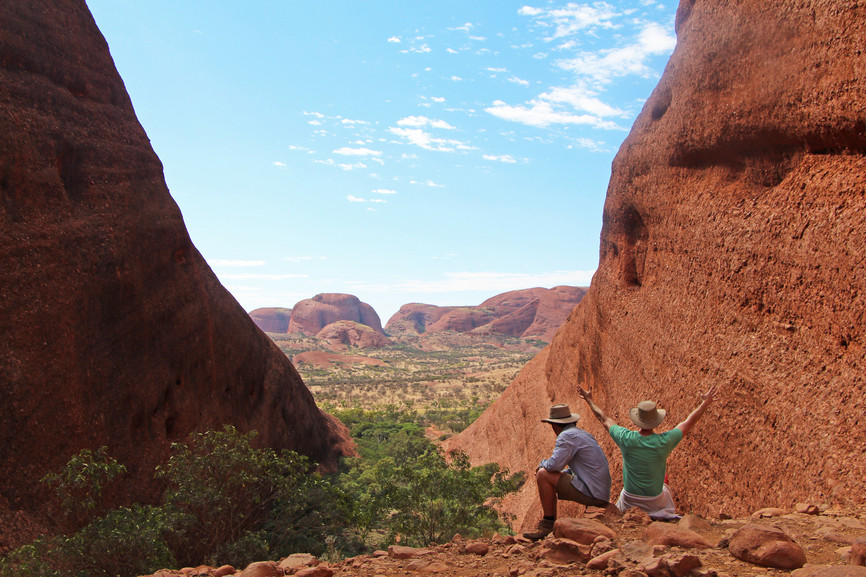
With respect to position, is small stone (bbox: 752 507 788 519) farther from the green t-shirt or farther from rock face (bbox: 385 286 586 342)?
rock face (bbox: 385 286 586 342)

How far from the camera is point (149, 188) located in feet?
34.1

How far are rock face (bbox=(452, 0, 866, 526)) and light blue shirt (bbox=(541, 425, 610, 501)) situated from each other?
1764 millimetres

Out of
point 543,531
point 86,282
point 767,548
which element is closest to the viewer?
point 767,548

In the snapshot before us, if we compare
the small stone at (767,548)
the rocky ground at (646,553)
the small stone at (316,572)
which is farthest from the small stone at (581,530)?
the small stone at (316,572)

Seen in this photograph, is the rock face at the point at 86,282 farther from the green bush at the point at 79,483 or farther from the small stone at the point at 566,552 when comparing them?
the small stone at the point at 566,552

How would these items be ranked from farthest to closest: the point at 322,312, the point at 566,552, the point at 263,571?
the point at 322,312, the point at 263,571, the point at 566,552

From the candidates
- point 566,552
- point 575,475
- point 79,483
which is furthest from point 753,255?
point 79,483

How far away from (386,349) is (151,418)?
96.5 m

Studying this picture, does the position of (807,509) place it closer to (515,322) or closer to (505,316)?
(515,322)

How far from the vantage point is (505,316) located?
392 ft

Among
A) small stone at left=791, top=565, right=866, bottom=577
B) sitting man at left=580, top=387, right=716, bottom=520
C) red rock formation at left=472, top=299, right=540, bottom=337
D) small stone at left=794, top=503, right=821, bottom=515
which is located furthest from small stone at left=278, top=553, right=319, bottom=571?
red rock formation at left=472, top=299, right=540, bottom=337

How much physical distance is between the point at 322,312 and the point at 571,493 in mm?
118484

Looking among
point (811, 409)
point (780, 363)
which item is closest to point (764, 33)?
point (780, 363)

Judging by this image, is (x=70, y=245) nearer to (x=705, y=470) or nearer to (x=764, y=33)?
(x=705, y=470)
